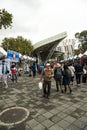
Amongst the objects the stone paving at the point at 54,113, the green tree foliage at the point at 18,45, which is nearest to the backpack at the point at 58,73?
the stone paving at the point at 54,113

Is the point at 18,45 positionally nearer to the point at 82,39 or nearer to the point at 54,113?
the point at 82,39

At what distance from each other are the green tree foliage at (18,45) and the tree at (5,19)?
3371 centimetres

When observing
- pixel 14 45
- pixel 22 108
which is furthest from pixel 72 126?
Result: pixel 14 45

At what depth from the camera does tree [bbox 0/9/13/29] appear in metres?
8.45

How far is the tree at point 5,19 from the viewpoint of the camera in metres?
8.45

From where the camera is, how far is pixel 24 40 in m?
45.0

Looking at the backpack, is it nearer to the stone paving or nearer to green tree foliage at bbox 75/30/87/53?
the stone paving

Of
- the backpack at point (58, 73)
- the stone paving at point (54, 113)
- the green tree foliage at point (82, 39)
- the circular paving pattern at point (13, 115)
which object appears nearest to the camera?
the stone paving at point (54, 113)

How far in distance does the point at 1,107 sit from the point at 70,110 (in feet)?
10.0

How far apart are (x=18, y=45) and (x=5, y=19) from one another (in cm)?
3524

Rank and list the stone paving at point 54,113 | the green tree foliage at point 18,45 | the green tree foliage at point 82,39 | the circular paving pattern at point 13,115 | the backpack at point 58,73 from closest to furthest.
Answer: the stone paving at point 54,113, the circular paving pattern at point 13,115, the backpack at point 58,73, the green tree foliage at point 18,45, the green tree foliage at point 82,39

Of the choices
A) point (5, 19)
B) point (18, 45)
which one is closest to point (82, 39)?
point (18, 45)

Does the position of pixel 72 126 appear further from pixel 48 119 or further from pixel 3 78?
pixel 3 78

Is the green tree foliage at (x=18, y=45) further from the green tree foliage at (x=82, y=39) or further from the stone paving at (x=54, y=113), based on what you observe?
the stone paving at (x=54, y=113)
